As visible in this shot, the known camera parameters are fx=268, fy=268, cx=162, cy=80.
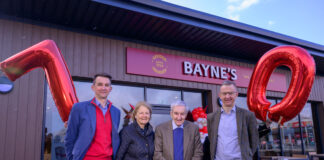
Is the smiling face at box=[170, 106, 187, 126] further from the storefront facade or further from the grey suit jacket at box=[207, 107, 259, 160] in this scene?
the storefront facade

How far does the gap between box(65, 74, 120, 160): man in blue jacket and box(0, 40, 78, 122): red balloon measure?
19cm

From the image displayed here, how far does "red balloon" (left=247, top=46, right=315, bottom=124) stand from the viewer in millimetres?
2625

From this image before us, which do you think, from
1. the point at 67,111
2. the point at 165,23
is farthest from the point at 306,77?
the point at 165,23

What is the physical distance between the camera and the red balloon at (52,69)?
9.00ft

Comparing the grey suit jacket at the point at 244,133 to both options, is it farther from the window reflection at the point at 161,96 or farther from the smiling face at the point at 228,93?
the window reflection at the point at 161,96

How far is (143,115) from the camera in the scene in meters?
2.92

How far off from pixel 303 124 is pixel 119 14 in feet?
27.0

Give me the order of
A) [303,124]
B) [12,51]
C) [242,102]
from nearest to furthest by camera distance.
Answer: [12,51] → [242,102] → [303,124]

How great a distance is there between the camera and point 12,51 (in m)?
5.16

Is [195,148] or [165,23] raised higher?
[165,23]

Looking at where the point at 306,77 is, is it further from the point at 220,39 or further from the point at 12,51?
the point at 12,51

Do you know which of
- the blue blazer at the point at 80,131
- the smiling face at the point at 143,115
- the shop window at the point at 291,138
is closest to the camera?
the blue blazer at the point at 80,131

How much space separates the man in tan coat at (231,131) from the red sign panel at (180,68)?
368 cm

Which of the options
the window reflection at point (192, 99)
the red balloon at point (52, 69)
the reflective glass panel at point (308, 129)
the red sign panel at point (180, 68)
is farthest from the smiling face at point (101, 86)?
the reflective glass panel at point (308, 129)
